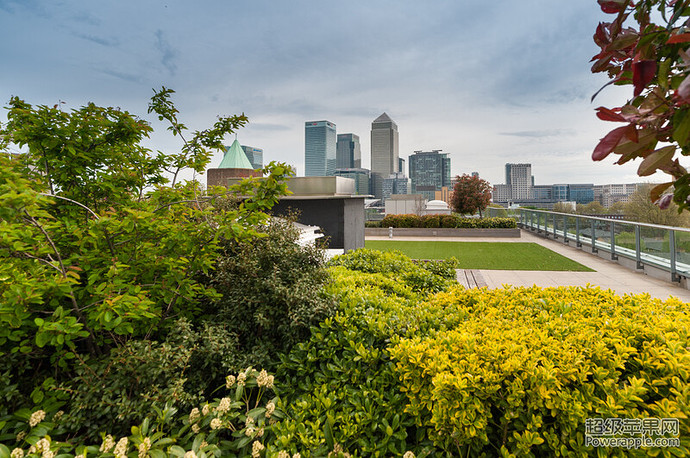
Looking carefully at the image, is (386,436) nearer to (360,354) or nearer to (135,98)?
(360,354)

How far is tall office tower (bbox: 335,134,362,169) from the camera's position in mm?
164125

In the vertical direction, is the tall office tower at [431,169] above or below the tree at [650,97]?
above

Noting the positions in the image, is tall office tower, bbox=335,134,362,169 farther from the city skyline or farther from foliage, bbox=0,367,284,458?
foliage, bbox=0,367,284,458

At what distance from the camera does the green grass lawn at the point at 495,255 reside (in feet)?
34.5

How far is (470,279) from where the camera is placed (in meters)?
8.35

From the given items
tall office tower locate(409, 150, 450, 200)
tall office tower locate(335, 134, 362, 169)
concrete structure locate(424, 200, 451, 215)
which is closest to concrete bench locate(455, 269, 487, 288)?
concrete structure locate(424, 200, 451, 215)

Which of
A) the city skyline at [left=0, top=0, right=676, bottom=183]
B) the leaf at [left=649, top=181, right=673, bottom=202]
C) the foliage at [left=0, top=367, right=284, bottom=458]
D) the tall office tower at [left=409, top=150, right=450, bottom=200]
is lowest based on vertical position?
the foliage at [left=0, top=367, right=284, bottom=458]

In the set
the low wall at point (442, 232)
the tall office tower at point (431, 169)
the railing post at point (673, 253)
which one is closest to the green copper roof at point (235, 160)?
the low wall at point (442, 232)

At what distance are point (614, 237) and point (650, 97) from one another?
12988 millimetres

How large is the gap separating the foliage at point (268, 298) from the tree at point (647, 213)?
33.2 metres

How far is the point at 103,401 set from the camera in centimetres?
233

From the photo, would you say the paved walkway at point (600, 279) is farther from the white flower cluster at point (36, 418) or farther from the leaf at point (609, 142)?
the white flower cluster at point (36, 418)

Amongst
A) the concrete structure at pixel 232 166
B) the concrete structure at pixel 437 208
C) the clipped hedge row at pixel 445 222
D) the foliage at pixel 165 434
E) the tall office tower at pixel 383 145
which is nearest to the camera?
the foliage at pixel 165 434

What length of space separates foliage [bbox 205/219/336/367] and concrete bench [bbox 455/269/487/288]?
500 cm
